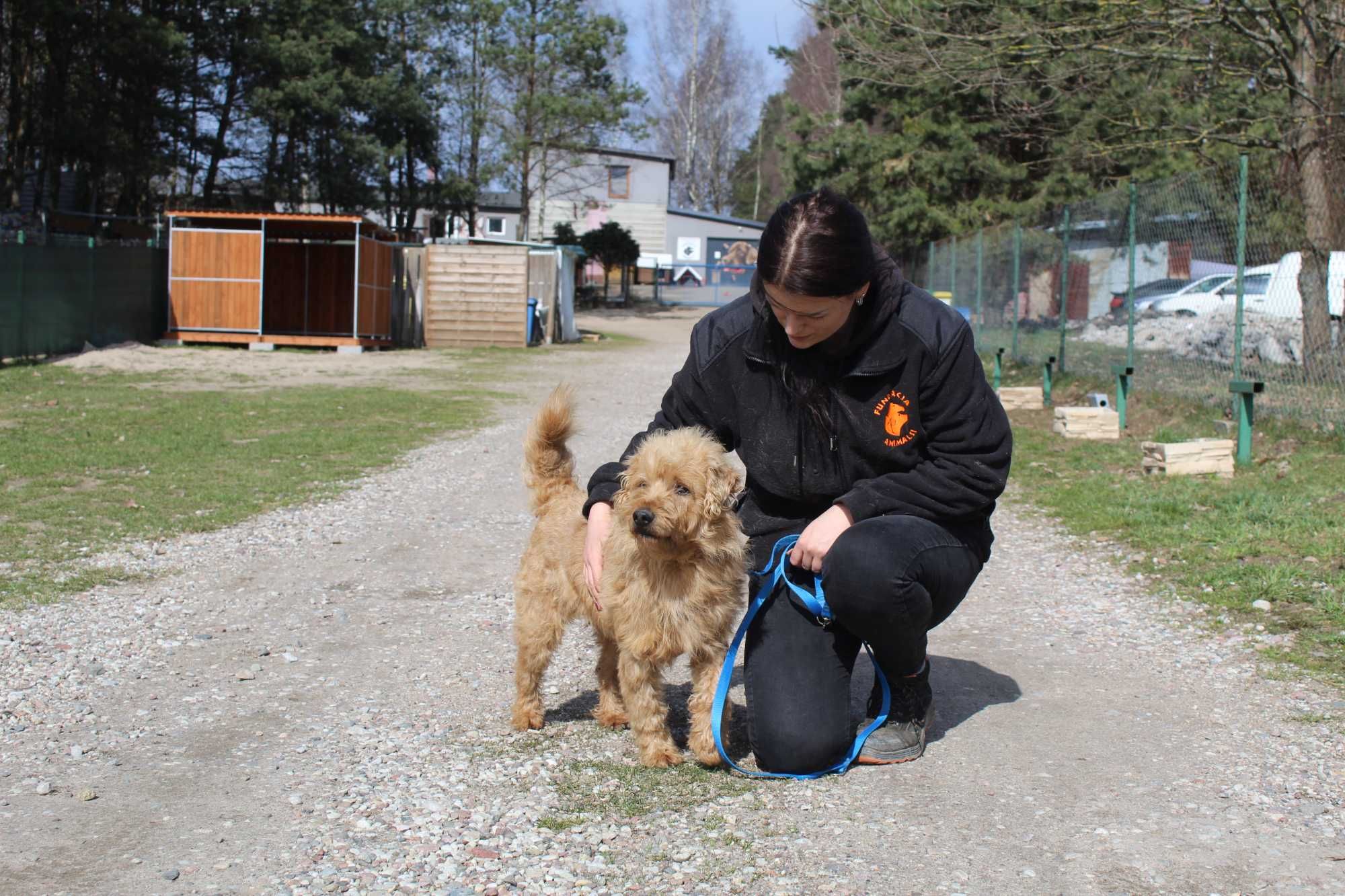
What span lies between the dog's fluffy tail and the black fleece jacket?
377 mm

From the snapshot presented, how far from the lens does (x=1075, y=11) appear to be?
13.8m

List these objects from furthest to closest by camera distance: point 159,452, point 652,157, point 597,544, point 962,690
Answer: point 652,157 → point 159,452 → point 962,690 → point 597,544

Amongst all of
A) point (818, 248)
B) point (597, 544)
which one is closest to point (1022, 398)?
point (597, 544)

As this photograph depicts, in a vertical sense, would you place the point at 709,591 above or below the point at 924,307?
below

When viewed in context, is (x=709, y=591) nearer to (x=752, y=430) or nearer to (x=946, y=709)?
(x=752, y=430)

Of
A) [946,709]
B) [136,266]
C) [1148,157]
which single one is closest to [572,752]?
[946,709]

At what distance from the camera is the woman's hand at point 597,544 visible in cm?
393

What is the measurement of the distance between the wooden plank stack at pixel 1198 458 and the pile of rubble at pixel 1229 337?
2.25 metres

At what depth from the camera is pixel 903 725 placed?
3949 millimetres

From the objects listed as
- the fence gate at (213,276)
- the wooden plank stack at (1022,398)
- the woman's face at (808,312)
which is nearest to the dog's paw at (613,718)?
the woman's face at (808,312)

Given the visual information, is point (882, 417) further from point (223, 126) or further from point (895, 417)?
point (223, 126)

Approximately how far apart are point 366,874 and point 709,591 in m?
1.34

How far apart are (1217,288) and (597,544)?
Result: 9.55 m

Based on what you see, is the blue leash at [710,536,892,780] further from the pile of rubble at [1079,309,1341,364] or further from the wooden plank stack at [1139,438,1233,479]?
the pile of rubble at [1079,309,1341,364]
